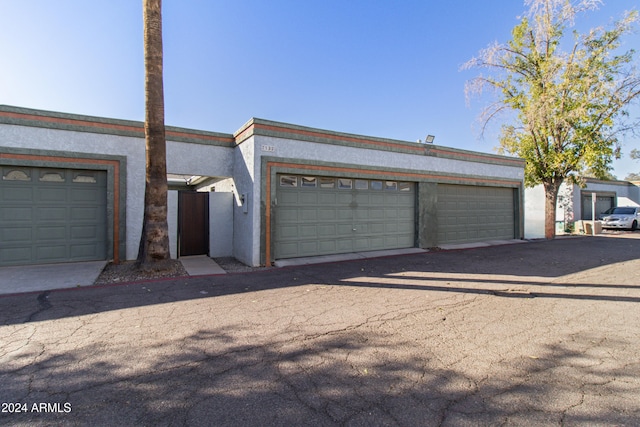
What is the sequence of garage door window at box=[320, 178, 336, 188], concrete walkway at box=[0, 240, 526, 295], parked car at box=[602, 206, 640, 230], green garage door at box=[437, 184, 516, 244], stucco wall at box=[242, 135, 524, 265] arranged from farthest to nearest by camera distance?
parked car at box=[602, 206, 640, 230] → green garage door at box=[437, 184, 516, 244] → garage door window at box=[320, 178, 336, 188] → stucco wall at box=[242, 135, 524, 265] → concrete walkway at box=[0, 240, 526, 295]

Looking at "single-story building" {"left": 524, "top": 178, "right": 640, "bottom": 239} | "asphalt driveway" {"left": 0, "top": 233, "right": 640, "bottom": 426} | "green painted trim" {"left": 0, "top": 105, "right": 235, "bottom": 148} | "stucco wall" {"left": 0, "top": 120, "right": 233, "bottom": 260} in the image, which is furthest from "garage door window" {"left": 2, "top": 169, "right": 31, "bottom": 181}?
"single-story building" {"left": 524, "top": 178, "right": 640, "bottom": 239}

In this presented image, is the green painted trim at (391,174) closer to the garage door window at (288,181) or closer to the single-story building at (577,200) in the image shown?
the garage door window at (288,181)

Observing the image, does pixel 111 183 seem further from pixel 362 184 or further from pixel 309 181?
pixel 362 184

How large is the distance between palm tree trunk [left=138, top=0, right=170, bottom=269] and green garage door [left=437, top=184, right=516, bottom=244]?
32.5 feet

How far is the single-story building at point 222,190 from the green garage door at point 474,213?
26.9 inches

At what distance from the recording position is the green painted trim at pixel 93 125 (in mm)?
8117

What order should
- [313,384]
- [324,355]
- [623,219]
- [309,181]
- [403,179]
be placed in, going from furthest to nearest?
[623,219] < [403,179] < [309,181] < [324,355] < [313,384]

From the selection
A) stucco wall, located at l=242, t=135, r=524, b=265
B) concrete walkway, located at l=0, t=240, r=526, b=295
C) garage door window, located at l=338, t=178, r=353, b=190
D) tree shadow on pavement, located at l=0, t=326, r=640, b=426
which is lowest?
tree shadow on pavement, located at l=0, t=326, r=640, b=426

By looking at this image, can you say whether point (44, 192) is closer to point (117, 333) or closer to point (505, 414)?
point (117, 333)

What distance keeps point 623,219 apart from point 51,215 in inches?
1152

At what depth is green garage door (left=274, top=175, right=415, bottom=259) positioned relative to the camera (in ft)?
31.2

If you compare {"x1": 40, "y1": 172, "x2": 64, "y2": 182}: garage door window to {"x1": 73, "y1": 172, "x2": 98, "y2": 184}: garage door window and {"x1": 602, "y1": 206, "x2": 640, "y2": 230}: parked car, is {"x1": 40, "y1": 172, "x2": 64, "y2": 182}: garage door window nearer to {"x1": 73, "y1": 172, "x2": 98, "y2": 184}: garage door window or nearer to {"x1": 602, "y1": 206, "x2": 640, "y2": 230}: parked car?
{"x1": 73, "y1": 172, "x2": 98, "y2": 184}: garage door window

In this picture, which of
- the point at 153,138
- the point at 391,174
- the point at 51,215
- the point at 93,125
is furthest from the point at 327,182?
the point at 51,215

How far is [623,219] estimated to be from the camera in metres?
20.3
